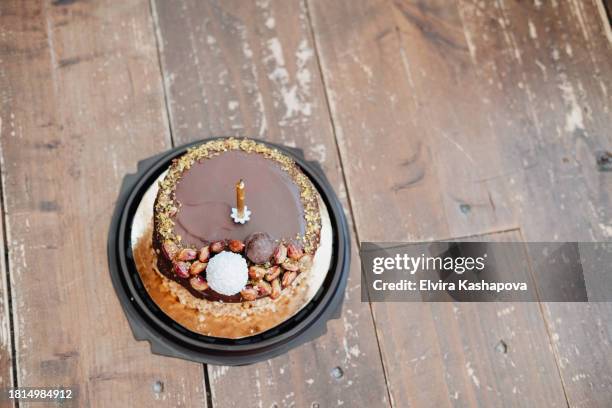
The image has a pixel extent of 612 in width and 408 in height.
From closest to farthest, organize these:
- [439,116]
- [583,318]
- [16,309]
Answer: [16,309] < [583,318] < [439,116]

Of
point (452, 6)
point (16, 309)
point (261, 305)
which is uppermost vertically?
point (452, 6)

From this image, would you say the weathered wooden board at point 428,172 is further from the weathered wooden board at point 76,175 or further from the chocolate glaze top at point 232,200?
the weathered wooden board at point 76,175

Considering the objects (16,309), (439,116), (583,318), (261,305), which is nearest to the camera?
(261,305)

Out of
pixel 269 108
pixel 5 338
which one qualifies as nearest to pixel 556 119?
pixel 269 108

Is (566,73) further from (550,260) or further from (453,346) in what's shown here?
(453,346)

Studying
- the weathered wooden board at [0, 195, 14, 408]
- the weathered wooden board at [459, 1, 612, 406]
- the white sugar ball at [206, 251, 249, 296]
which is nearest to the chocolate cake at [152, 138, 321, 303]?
the white sugar ball at [206, 251, 249, 296]

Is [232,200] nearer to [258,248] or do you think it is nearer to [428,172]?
[258,248]

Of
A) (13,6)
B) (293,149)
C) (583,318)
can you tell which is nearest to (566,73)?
(583,318)

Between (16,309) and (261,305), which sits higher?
(16,309)
